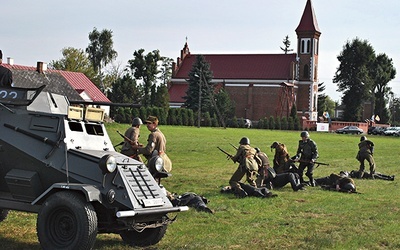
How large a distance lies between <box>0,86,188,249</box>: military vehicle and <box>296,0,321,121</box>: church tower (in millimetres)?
101472

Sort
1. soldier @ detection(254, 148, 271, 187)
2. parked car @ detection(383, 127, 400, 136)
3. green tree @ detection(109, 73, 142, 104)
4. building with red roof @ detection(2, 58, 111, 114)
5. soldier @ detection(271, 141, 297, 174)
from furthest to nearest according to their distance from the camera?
green tree @ detection(109, 73, 142, 104), parked car @ detection(383, 127, 400, 136), building with red roof @ detection(2, 58, 111, 114), soldier @ detection(271, 141, 297, 174), soldier @ detection(254, 148, 271, 187)

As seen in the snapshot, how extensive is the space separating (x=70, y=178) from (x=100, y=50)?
101911mm

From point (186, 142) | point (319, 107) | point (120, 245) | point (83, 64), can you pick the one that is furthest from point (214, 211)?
point (319, 107)

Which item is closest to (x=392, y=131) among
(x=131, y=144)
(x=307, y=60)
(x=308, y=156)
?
(x=307, y=60)

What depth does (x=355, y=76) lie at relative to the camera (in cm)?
11819

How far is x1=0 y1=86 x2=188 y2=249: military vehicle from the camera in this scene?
985cm

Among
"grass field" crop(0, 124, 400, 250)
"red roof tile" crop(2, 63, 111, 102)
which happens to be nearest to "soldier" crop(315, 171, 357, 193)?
"grass field" crop(0, 124, 400, 250)

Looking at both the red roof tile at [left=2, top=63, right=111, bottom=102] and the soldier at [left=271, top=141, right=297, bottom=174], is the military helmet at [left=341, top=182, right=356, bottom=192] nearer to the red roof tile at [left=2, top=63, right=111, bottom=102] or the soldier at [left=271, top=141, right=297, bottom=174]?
the soldier at [left=271, top=141, right=297, bottom=174]

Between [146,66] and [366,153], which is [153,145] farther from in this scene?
[146,66]

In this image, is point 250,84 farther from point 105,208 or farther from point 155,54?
point 105,208

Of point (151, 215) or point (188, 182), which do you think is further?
point (188, 182)

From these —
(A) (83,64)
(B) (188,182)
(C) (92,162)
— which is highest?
(A) (83,64)

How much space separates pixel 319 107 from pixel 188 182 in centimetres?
11742

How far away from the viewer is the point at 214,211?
598 inches
